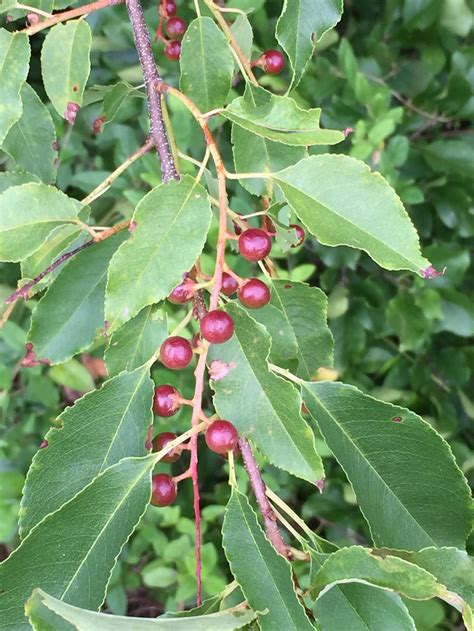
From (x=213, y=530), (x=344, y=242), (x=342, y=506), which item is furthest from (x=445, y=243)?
(x=344, y=242)

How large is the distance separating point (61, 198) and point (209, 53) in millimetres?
245

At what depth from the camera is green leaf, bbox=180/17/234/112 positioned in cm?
76

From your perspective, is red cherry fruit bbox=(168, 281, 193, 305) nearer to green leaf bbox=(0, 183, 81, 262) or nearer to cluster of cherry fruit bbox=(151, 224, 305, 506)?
cluster of cherry fruit bbox=(151, 224, 305, 506)

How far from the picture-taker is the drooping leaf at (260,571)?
54cm

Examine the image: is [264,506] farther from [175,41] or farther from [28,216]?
[175,41]

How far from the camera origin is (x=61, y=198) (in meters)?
0.66

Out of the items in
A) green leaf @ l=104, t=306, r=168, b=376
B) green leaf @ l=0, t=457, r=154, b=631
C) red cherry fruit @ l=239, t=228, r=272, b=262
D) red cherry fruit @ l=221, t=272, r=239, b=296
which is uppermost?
red cherry fruit @ l=239, t=228, r=272, b=262

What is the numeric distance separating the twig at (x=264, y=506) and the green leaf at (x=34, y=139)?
0.43 meters

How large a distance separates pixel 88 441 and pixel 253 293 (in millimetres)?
213

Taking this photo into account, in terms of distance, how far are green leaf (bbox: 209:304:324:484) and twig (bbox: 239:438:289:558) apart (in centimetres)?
2

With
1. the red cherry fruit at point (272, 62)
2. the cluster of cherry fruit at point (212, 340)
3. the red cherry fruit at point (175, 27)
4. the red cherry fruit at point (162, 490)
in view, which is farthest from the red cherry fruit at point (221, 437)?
the red cherry fruit at point (175, 27)

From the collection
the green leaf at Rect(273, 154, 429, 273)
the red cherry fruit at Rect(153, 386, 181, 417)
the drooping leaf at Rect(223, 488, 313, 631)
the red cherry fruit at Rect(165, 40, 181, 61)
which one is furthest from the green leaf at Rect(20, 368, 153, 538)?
the red cherry fruit at Rect(165, 40, 181, 61)

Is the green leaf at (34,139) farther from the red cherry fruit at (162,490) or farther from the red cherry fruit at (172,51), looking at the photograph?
the red cherry fruit at (162,490)

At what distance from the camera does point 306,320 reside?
825mm
